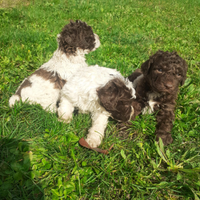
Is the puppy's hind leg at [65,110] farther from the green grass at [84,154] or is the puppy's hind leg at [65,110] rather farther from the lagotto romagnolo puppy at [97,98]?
the green grass at [84,154]

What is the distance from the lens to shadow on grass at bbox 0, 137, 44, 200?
6.04 ft

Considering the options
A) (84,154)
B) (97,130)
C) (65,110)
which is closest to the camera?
(84,154)

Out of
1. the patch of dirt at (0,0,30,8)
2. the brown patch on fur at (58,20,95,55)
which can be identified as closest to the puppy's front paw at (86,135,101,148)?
the brown patch on fur at (58,20,95,55)

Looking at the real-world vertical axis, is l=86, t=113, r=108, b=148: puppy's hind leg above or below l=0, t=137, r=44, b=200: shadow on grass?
above

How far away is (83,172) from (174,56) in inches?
91.7

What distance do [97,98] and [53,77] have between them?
3.66ft

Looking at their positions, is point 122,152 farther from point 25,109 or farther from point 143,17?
point 143,17

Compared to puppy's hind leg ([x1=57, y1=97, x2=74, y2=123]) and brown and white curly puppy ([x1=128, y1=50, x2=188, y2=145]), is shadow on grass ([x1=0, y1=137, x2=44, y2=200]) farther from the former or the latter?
brown and white curly puppy ([x1=128, y1=50, x2=188, y2=145])

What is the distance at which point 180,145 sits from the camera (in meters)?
2.58

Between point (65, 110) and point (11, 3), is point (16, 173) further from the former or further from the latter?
point (11, 3)

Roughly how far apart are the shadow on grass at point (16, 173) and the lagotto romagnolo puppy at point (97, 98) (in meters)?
0.86

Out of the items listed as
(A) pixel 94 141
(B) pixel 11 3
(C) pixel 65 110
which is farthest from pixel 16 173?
(B) pixel 11 3

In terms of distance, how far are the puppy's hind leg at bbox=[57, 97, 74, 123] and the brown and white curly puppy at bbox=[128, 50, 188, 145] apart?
119 cm

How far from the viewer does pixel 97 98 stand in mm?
2469
